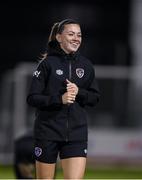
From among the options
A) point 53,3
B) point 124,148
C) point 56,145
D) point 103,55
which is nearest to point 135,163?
point 124,148

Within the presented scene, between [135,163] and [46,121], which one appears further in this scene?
[135,163]

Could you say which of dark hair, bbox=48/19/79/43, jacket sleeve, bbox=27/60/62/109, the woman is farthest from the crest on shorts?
dark hair, bbox=48/19/79/43

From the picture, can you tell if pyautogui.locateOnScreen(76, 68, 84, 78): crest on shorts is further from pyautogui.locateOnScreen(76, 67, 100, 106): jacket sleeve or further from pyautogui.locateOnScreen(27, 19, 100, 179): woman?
pyautogui.locateOnScreen(76, 67, 100, 106): jacket sleeve

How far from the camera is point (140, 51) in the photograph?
21922mm

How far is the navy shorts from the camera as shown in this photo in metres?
6.91

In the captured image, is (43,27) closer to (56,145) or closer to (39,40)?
(39,40)

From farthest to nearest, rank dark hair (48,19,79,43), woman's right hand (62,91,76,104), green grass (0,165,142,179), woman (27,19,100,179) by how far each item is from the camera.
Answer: green grass (0,165,142,179)
dark hair (48,19,79,43)
woman (27,19,100,179)
woman's right hand (62,91,76,104)

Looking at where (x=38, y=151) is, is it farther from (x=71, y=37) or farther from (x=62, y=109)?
(x=71, y=37)

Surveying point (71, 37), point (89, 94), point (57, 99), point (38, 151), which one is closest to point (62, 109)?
point (57, 99)

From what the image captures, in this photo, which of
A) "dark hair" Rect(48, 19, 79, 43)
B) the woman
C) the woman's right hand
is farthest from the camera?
"dark hair" Rect(48, 19, 79, 43)

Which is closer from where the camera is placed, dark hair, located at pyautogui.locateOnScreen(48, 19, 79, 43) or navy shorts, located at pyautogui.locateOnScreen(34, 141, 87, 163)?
navy shorts, located at pyautogui.locateOnScreen(34, 141, 87, 163)

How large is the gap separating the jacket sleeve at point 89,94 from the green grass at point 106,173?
7.09 m

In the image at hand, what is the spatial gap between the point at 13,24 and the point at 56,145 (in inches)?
788

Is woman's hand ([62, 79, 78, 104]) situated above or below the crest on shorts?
below
